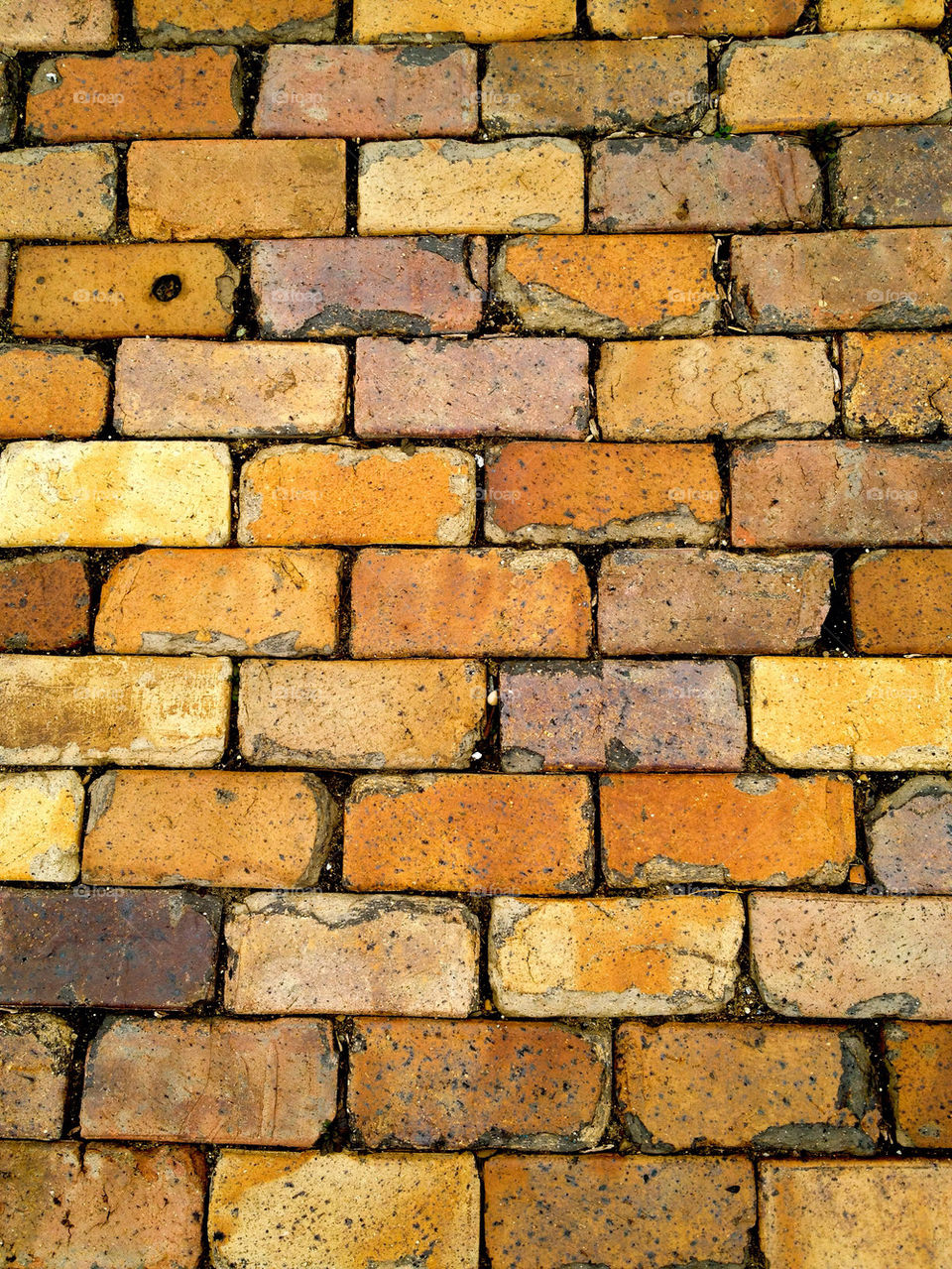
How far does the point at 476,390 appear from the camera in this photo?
1225 mm

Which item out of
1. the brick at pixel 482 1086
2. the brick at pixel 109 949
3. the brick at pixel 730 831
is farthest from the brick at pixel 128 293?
the brick at pixel 482 1086

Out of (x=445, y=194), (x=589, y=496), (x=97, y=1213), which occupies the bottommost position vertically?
(x=97, y=1213)

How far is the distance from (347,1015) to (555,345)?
101 centimetres

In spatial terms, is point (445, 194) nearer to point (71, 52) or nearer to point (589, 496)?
point (589, 496)

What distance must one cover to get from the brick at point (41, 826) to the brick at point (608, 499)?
0.72 m

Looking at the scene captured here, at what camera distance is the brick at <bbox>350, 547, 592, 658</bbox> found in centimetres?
119

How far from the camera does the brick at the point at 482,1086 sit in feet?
3.69

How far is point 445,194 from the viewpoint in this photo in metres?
1.25

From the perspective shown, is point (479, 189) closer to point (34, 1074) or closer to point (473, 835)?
point (473, 835)

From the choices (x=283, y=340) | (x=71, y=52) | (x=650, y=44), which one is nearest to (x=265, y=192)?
(x=283, y=340)

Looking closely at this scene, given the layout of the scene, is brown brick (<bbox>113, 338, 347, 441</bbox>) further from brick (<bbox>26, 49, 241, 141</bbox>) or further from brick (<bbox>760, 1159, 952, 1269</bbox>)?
brick (<bbox>760, 1159, 952, 1269</bbox>)

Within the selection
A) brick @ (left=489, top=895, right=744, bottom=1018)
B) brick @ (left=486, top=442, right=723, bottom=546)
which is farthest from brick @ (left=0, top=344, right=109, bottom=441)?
brick @ (left=489, top=895, right=744, bottom=1018)

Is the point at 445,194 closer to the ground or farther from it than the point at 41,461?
farther from it

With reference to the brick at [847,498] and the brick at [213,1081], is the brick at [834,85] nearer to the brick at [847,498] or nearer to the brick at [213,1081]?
the brick at [847,498]
